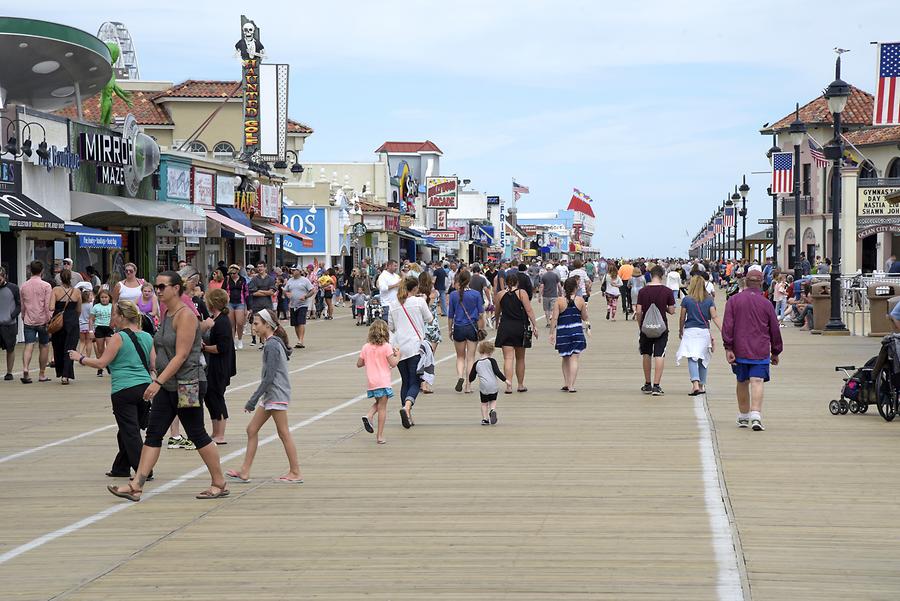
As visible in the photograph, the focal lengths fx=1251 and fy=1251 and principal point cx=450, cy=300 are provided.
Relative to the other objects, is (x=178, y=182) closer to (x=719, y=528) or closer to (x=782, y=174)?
(x=782, y=174)

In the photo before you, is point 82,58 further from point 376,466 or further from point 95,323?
point 376,466

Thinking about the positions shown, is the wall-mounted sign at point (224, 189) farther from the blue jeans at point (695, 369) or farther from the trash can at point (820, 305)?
the blue jeans at point (695, 369)

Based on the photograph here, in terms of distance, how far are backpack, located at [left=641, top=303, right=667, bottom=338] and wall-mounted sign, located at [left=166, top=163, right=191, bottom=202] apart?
2308 cm

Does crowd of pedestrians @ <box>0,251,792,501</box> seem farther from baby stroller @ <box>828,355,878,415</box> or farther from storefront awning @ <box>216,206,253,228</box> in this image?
storefront awning @ <box>216,206,253,228</box>

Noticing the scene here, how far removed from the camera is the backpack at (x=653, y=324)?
667 inches

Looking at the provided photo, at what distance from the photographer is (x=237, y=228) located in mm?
41312

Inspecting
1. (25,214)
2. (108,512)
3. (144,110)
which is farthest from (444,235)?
(108,512)

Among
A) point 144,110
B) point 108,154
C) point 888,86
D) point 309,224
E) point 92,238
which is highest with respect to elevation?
point 144,110

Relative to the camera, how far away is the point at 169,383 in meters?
9.74

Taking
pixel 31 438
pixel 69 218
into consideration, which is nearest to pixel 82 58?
pixel 69 218

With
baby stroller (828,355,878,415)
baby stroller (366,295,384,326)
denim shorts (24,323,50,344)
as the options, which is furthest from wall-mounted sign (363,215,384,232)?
baby stroller (828,355,878,415)

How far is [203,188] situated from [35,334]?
2165 cm

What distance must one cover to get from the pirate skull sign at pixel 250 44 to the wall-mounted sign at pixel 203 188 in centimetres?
666

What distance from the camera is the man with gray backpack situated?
17031 millimetres
